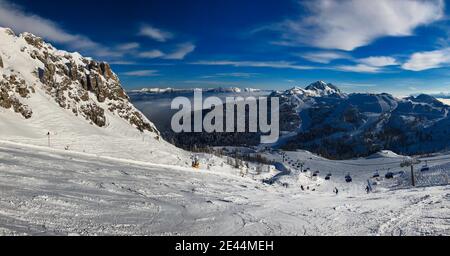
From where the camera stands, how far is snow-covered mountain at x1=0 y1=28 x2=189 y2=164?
9588 centimetres

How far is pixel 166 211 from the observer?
19938 millimetres

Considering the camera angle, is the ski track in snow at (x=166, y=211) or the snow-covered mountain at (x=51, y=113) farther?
the snow-covered mountain at (x=51, y=113)

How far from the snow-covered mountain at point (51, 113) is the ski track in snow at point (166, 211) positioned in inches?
1881

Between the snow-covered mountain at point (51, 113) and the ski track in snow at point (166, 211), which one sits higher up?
the snow-covered mountain at point (51, 113)

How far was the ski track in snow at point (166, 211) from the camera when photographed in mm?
15766

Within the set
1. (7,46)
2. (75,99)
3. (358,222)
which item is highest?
(7,46)

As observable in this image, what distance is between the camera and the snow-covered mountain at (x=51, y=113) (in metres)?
95.9

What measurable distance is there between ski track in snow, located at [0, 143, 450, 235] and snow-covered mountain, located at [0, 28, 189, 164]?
157 ft

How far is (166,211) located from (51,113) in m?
119

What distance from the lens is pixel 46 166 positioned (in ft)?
102
